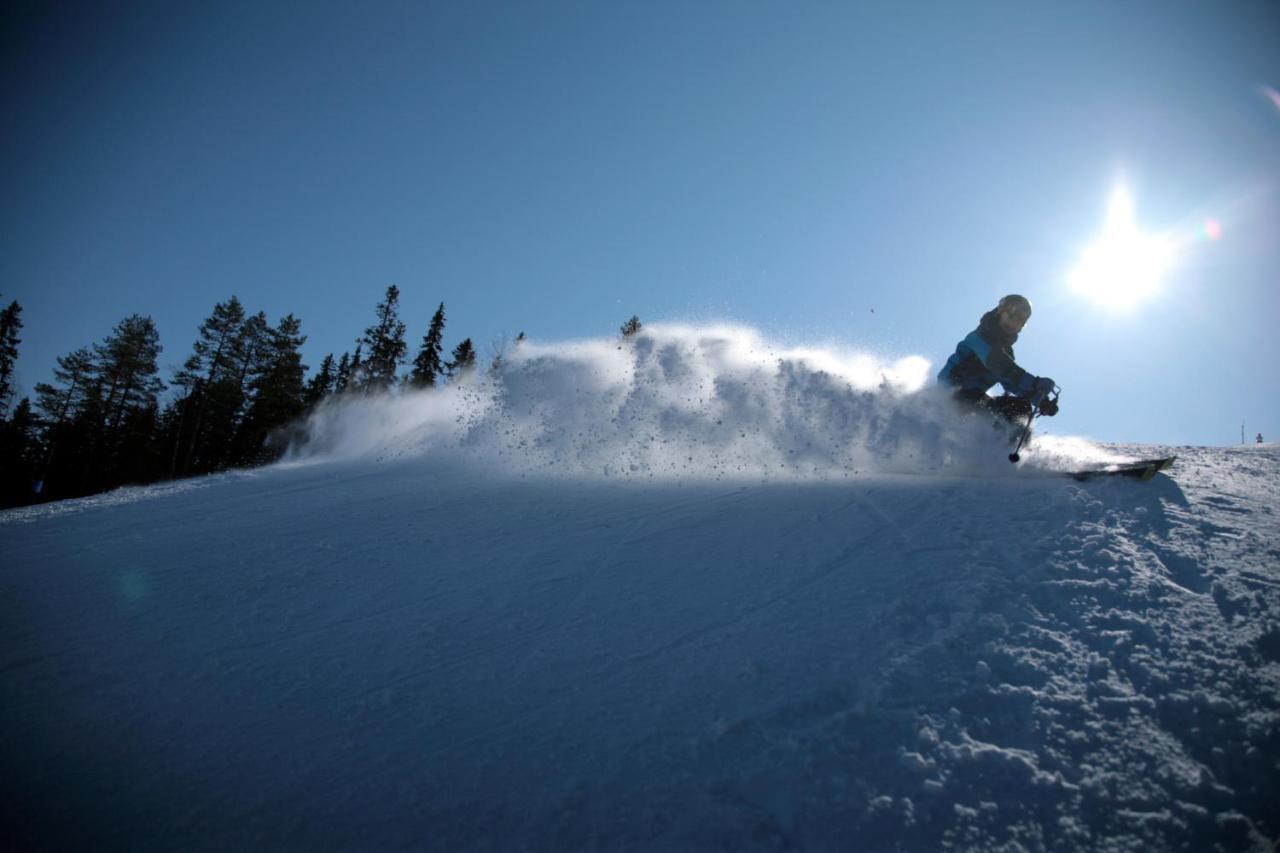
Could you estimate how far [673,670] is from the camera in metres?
4.16

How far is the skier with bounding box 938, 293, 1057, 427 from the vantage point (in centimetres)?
922

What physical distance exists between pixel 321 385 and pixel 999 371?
49.1 metres

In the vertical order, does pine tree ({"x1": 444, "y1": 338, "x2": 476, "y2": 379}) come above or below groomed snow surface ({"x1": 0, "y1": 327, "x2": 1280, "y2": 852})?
above

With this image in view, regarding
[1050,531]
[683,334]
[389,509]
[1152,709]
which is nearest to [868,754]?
[1152,709]

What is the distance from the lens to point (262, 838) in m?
2.93

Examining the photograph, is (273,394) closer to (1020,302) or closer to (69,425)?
(69,425)

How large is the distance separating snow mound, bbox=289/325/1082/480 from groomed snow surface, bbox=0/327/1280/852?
0.84 m

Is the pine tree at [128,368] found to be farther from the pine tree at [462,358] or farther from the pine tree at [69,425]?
the pine tree at [462,358]

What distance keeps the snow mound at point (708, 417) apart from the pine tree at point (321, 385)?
35.8 metres

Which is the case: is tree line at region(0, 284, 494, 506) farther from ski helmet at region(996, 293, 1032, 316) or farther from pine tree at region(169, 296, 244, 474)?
ski helmet at region(996, 293, 1032, 316)

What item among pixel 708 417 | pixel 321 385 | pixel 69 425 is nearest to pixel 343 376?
pixel 321 385

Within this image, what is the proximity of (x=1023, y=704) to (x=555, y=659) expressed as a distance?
334 cm

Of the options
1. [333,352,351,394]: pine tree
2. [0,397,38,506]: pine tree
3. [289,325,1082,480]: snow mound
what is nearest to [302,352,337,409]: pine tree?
[333,352,351,394]: pine tree

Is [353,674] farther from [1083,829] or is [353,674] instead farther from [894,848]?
[1083,829]
